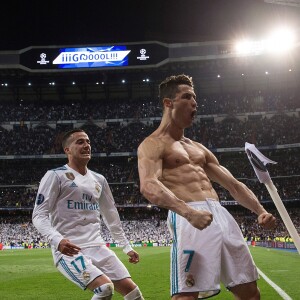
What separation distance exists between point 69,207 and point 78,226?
0.26 metres

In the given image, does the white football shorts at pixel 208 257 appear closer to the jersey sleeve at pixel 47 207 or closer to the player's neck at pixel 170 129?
the player's neck at pixel 170 129

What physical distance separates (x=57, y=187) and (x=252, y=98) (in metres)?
60.8

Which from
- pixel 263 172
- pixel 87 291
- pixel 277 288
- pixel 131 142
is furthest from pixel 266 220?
pixel 131 142

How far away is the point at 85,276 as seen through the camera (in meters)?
5.54

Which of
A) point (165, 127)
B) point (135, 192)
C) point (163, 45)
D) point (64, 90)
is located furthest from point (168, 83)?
point (64, 90)

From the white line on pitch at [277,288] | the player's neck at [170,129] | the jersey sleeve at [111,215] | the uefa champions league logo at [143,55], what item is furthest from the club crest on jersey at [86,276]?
the uefa champions league logo at [143,55]

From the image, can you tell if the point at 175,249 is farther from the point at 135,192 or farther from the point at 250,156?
the point at 135,192

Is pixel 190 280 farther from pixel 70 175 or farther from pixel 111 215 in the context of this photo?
pixel 111 215

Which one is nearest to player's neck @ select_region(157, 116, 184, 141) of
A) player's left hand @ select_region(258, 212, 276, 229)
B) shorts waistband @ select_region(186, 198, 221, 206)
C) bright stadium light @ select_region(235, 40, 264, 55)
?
shorts waistband @ select_region(186, 198, 221, 206)

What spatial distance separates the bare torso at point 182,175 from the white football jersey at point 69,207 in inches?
71.8

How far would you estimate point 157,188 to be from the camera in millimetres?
4023

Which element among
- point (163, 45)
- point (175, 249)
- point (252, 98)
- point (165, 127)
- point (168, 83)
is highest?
point (163, 45)

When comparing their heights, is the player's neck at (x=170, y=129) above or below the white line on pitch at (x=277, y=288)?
above

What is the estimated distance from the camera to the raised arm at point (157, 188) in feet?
12.4
